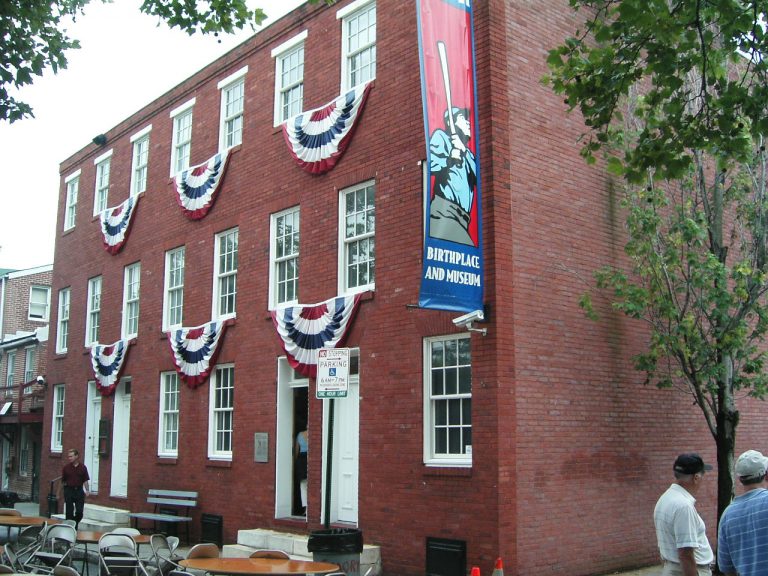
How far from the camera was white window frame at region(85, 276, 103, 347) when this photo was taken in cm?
2320

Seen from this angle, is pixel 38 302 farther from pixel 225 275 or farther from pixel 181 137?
pixel 225 275

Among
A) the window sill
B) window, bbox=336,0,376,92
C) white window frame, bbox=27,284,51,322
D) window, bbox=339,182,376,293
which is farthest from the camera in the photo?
white window frame, bbox=27,284,51,322

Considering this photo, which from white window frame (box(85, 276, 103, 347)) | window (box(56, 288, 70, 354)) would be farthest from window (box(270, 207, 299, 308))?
window (box(56, 288, 70, 354))

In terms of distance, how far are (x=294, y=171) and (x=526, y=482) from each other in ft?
24.1

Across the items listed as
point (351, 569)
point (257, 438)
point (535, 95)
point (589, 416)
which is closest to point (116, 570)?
point (351, 569)

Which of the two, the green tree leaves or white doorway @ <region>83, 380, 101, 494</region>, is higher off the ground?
the green tree leaves

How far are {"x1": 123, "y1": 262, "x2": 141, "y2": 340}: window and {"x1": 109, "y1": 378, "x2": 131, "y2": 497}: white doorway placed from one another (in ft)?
4.06

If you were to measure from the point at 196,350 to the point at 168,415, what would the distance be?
89.7 inches

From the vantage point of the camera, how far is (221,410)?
17281mm

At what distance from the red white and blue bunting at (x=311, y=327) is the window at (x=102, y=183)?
34.6 feet

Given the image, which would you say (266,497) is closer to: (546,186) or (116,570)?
(116,570)

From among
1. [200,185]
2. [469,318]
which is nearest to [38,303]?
[200,185]

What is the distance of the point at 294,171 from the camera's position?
634 inches

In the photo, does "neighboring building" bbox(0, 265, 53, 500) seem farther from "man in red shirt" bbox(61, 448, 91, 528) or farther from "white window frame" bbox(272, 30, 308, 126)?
"white window frame" bbox(272, 30, 308, 126)
